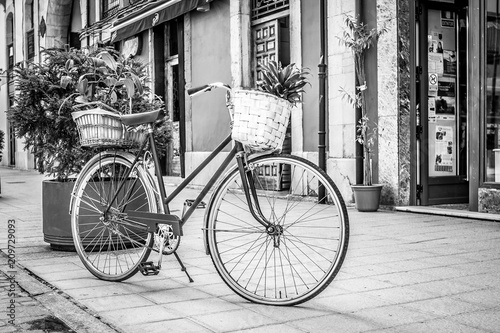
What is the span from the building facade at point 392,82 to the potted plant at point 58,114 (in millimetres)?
1049

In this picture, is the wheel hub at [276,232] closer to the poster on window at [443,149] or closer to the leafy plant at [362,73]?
the leafy plant at [362,73]

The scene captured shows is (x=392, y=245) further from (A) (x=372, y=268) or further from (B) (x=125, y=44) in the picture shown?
(B) (x=125, y=44)

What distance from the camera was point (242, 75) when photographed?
12438mm

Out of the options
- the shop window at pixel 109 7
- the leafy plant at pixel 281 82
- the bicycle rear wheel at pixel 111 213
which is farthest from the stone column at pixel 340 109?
the shop window at pixel 109 7

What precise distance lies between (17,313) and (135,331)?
84 centimetres

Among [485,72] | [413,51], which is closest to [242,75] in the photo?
[413,51]

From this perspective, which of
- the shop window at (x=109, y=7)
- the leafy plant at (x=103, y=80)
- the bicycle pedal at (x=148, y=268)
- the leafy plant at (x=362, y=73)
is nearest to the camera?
the bicycle pedal at (x=148, y=268)

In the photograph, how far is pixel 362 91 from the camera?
9367 millimetres

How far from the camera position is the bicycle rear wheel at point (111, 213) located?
4.54 metres

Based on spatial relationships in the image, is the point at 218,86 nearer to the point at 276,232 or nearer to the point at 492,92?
the point at 276,232

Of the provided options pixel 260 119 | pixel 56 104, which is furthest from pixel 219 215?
pixel 56 104

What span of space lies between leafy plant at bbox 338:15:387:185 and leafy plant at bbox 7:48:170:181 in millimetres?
4002

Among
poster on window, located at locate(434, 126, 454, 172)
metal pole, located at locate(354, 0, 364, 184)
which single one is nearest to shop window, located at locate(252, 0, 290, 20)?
metal pole, located at locate(354, 0, 364, 184)

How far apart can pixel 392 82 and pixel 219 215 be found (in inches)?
219
